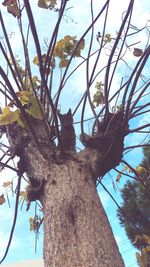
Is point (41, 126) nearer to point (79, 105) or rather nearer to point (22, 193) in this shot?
point (79, 105)

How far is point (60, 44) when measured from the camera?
144 cm

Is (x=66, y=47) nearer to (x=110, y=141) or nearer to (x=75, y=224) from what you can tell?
(x=110, y=141)

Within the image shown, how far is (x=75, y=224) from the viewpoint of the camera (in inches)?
34.9

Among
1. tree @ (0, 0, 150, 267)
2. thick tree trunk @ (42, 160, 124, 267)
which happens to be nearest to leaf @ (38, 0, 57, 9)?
tree @ (0, 0, 150, 267)

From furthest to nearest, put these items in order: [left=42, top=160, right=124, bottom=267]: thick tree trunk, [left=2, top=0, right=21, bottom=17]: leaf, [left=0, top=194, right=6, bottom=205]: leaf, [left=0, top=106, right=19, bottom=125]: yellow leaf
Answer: [left=0, top=194, right=6, bottom=205]: leaf, [left=2, top=0, right=21, bottom=17]: leaf, [left=0, top=106, right=19, bottom=125]: yellow leaf, [left=42, top=160, right=124, bottom=267]: thick tree trunk

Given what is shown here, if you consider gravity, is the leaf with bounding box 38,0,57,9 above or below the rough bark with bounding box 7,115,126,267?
above

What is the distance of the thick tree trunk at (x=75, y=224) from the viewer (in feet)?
2.69

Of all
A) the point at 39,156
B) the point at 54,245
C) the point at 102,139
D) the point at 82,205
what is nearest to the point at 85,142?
the point at 102,139

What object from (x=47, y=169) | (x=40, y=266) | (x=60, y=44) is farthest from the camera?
(x=40, y=266)

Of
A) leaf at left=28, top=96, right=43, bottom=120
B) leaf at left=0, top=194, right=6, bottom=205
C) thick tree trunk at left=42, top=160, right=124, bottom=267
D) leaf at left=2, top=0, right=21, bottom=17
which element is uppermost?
leaf at left=2, top=0, right=21, bottom=17

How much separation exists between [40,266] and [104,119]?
6.06 m

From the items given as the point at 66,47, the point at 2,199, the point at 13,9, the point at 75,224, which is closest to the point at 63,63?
the point at 66,47

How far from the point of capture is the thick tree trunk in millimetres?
820

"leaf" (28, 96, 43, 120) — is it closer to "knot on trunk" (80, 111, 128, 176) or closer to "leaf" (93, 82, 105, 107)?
"knot on trunk" (80, 111, 128, 176)
